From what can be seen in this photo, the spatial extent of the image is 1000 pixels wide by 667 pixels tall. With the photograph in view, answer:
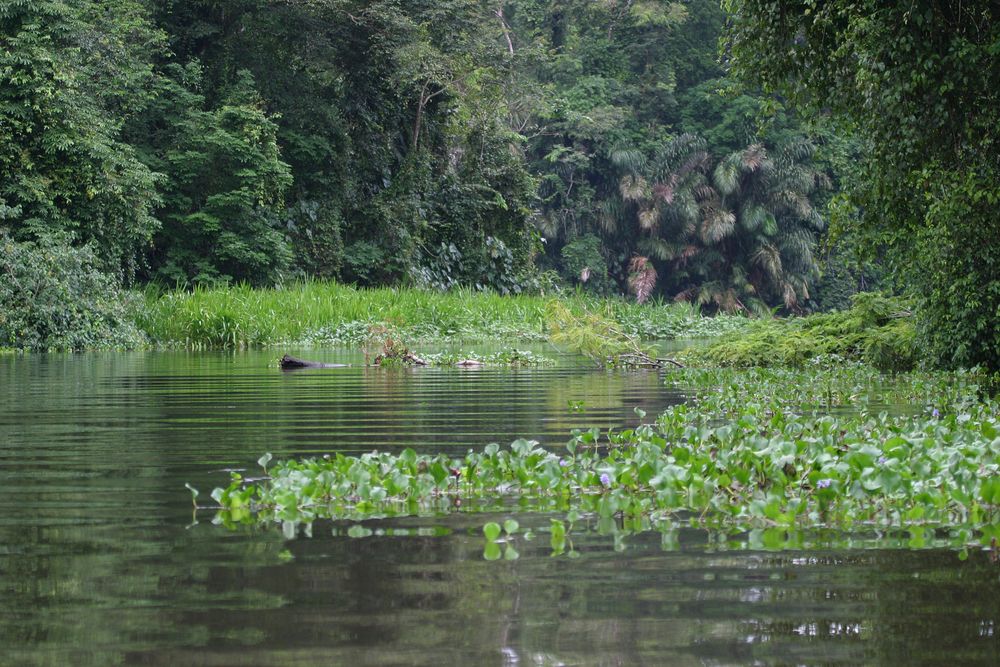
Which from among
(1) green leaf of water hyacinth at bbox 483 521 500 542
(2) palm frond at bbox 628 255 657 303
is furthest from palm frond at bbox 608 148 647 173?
(1) green leaf of water hyacinth at bbox 483 521 500 542

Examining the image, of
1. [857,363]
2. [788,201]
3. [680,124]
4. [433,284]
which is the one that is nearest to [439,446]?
[857,363]

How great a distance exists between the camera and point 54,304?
25609mm

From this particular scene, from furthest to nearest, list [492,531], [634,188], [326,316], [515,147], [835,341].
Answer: [634,188] < [515,147] < [326,316] < [835,341] < [492,531]

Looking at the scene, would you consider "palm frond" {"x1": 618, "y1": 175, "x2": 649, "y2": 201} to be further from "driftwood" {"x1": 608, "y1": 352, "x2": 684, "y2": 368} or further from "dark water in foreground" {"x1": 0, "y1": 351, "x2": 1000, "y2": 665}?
"dark water in foreground" {"x1": 0, "y1": 351, "x2": 1000, "y2": 665}

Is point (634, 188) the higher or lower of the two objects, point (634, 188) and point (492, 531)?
the higher

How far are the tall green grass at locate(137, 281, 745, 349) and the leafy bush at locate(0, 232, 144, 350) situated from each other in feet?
3.49

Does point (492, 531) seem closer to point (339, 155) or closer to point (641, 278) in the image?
point (339, 155)

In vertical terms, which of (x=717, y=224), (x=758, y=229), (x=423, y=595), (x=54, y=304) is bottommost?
(x=423, y=595)

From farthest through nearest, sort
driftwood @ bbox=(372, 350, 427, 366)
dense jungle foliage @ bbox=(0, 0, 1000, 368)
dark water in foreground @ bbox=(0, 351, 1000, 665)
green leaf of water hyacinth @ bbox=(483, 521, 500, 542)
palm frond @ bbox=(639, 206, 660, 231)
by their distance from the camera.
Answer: palm frond @ bbox=(639, 206, 660, 231) < driftwood @ bbox=(372, 350, 427, 366) < dense jungle foliage @ bbox=(0, 0, 1000, 368) < green leaf of water hyacinth @ bbox=(483, 521, 500, 542) < dark water in foreground @ bbox=(0, 351, 1000, 665)

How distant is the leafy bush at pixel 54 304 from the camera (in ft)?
82.3

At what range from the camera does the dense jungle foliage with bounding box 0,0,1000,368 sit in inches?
464

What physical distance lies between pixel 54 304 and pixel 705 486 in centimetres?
2278

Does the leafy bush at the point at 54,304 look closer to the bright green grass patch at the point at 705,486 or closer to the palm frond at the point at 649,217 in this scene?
the bright green grass patch at the point at 705,486

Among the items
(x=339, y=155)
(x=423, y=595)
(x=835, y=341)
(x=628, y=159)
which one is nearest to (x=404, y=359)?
(x=835, y=341)
